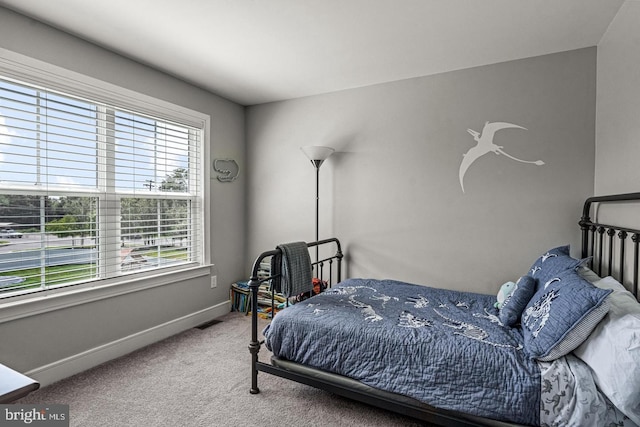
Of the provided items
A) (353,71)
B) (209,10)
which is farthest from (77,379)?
(353,71)

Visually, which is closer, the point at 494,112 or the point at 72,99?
the point at 72,99

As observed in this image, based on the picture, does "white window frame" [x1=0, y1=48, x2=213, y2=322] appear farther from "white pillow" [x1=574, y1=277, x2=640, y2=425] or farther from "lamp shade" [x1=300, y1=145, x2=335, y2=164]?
"white pillow" [x1=574, y1=277, x2=640, y2=425]

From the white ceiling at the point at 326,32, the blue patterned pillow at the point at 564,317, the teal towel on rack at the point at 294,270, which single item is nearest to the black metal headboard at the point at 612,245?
the blue patterned pillow at the point at 564,317

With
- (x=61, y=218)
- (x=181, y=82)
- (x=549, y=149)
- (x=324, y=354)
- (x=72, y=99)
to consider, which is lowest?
(x=324, y=354)

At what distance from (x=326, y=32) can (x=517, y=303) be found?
2.06m

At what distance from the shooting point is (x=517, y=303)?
1.85 m

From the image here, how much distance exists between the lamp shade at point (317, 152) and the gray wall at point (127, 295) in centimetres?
104

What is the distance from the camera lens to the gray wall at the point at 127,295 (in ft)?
6.77

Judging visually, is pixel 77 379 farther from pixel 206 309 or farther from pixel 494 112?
pixel 494 112

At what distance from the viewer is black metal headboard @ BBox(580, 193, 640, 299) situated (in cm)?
169

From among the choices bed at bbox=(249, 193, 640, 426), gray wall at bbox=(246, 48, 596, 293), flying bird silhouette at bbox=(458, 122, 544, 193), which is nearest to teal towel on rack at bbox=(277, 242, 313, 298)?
bed at bbox=(249, 193, 640, 426)

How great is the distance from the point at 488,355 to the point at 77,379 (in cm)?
256

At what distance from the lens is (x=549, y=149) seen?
2.51m

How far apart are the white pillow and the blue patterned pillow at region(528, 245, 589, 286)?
0.39 metres
